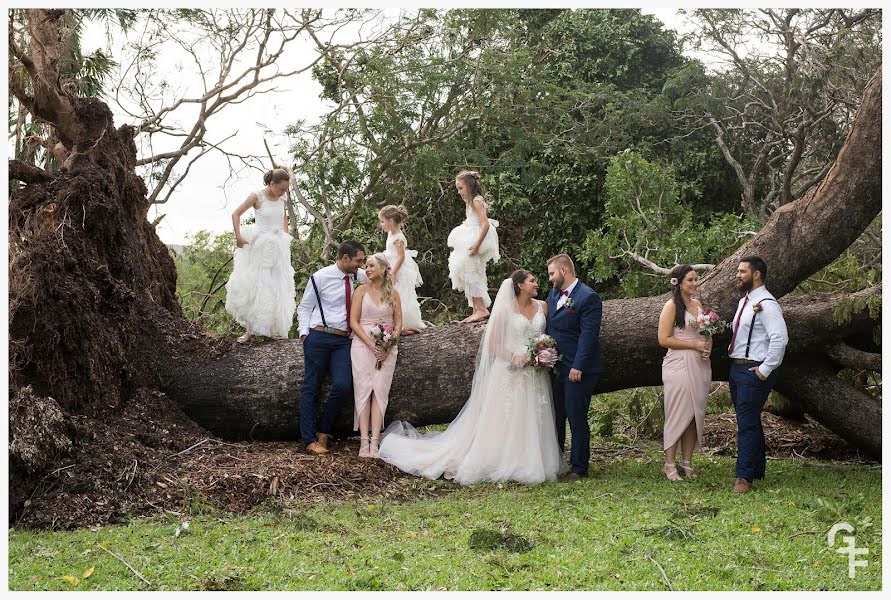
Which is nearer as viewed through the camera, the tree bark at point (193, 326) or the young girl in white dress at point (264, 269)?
the tree bark at point (193, 326)

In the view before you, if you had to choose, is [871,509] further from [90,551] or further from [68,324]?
[68,324]

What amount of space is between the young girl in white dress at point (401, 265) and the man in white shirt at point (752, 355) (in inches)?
131

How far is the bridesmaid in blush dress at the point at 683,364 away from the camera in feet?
27.2

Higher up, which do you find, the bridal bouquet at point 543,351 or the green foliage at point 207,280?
the green foliage at point 207,280

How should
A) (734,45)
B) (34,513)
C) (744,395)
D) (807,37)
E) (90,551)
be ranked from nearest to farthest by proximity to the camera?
(90,551), (34,513), (744,395), (807,37), (734,45)

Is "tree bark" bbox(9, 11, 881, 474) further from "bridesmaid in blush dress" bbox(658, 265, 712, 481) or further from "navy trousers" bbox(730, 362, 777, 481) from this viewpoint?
"navy trousers" bbox(730, 362, 777, 481)

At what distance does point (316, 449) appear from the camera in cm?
888

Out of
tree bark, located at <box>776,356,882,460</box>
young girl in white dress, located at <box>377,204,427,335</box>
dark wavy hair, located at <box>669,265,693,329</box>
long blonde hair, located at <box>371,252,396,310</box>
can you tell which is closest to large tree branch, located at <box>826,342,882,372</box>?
tree bark, located at <box>776,356,882,460</box>

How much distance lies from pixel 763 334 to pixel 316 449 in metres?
4.23

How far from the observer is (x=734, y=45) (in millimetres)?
19688

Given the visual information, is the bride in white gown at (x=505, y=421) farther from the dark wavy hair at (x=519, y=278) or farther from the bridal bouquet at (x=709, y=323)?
the bridal bouquet at (x=709, y=323)

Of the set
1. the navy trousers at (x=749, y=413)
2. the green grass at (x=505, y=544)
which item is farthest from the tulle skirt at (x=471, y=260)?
the navy trousers at (x=749, y=413)

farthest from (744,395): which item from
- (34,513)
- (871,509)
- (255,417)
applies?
(34,513)

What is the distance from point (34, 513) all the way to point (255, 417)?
2645 mm
